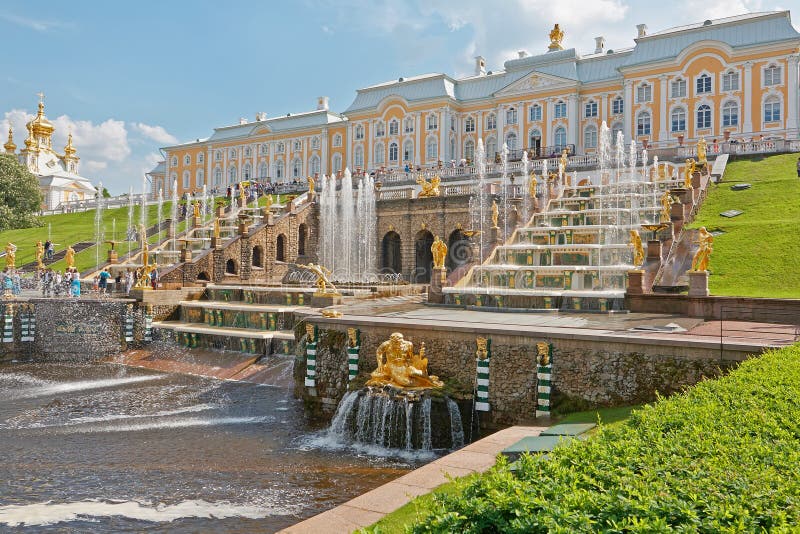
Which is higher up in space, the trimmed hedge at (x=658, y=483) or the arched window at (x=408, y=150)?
the arched window at (x=408, y=150)

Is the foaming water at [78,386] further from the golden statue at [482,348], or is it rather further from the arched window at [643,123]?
the arched window at [643,123]

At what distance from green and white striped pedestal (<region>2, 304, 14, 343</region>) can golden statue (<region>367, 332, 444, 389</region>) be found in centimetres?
1942

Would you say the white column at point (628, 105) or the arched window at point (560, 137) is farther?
the arched window at point (560, 137)

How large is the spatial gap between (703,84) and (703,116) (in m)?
2.51

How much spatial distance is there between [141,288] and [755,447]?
2517 cm

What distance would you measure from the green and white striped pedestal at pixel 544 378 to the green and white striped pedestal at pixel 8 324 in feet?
75.4

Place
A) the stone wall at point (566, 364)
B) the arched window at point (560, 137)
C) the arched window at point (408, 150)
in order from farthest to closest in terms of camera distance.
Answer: the arched window at point (408, 150), the arched window at point (560, 137), the stone wall at point (566, 364)

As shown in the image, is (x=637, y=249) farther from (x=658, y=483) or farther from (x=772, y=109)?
(x=772, y=109)

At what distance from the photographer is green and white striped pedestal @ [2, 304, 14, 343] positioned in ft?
82.1

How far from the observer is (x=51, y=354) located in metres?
25.0

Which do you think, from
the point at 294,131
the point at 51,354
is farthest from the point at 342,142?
the point at 51,354

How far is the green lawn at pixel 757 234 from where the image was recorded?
1775 centimetres

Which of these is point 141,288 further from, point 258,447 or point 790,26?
point 790,26

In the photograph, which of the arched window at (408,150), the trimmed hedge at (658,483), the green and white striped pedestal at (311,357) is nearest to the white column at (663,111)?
the arched window at (408,150)
